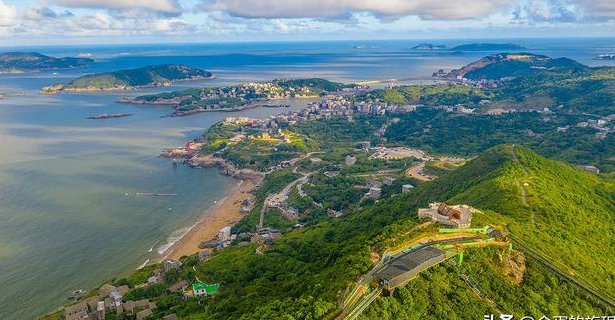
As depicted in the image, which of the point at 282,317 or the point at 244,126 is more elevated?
the point at 282,317

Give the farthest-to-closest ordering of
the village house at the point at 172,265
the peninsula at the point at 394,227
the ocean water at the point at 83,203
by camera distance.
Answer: the ocean water at the point at 83,203 → the village house at the point at 172,265 → the peninsula at the point at 394,227

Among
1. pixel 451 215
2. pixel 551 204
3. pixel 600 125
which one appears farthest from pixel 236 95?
pixel 451 215

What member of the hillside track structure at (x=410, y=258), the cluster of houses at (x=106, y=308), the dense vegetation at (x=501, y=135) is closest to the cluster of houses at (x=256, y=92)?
the dense vegetation at (x=501, y=135)

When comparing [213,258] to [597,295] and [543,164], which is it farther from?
[543,164]

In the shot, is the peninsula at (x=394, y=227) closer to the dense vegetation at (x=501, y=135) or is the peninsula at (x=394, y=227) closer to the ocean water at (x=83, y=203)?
the dense vegetation at (x=501, y=135)

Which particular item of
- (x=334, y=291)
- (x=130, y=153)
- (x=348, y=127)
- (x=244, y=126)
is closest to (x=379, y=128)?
(x=348, y=127)

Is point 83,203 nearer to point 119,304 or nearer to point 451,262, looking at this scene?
point 119,304
